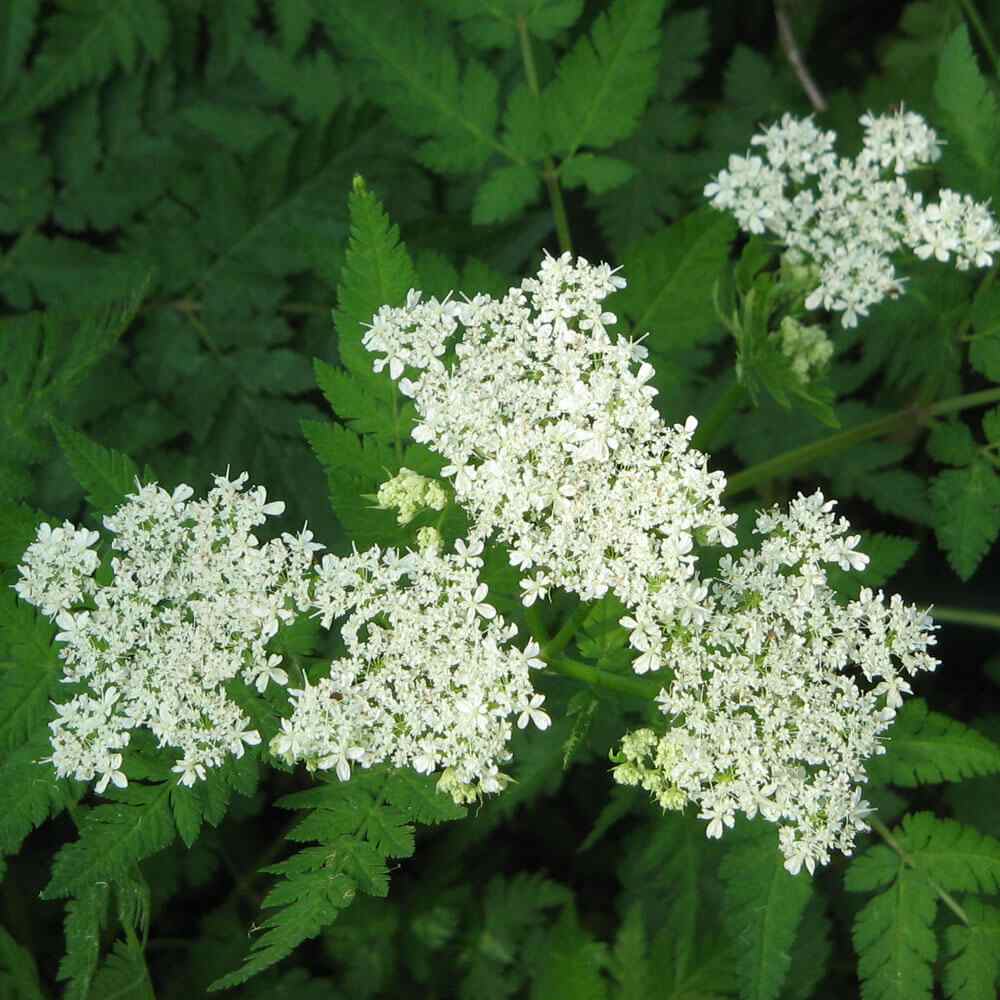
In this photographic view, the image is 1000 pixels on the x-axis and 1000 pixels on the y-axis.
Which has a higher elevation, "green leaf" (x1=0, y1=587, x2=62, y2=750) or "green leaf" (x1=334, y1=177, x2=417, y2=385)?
"green leaf" (x1=334, y1=177, x2=417, y2=385)

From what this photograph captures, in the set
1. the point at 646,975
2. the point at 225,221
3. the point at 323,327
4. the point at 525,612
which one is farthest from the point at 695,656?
the point at 225,221

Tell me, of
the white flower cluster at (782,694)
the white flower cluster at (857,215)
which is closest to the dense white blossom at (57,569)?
the white flower cluster at (782,694)

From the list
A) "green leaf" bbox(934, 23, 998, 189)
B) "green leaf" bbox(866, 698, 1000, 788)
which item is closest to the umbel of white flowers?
"green leaf" bbox(866, 698, 1000, 788)

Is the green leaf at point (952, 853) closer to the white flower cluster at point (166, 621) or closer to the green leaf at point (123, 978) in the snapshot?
the white flower cluster at point (166, 621)

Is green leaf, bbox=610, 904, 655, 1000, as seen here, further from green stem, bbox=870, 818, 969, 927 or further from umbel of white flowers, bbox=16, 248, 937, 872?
umbel of white flowers, bbox=16, 248, 937, 872

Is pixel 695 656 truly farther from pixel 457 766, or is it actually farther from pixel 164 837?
pixel 164 837

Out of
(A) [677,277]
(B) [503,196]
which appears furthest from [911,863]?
(B) [503,196]
